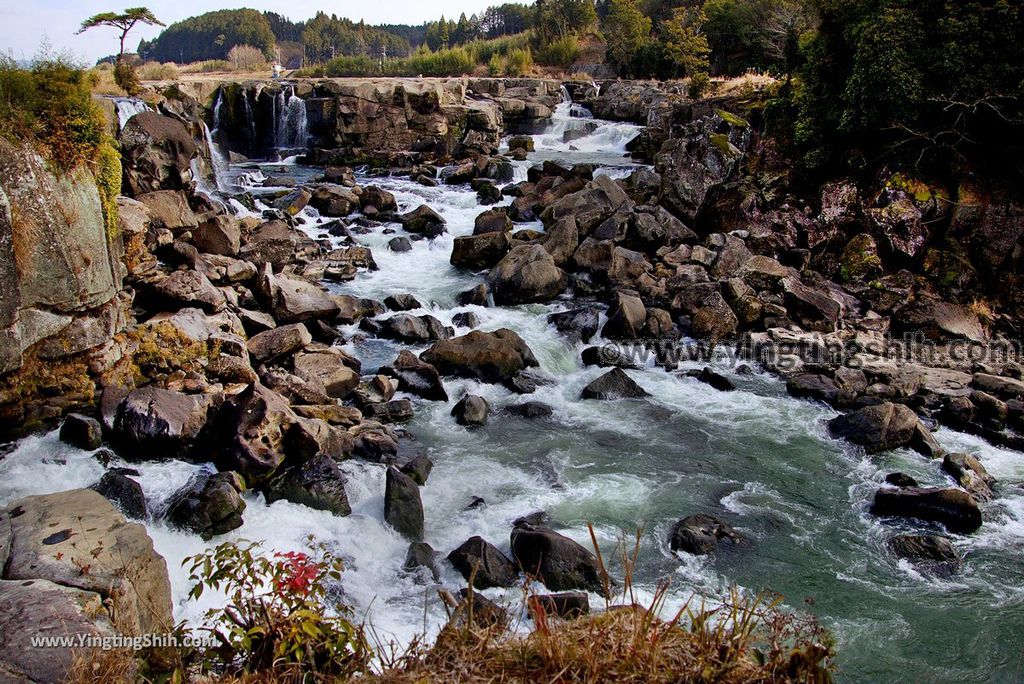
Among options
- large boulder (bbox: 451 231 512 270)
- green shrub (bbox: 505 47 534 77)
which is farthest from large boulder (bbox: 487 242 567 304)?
green shrub (bbox: 505 47 534 77)

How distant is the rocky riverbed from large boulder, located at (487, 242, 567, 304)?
2.7 inches

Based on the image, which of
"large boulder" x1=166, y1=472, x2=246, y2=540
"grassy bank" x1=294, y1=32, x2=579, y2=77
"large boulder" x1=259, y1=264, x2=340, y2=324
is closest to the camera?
"large boulder" x1=166, y1=472, x2=246, y2=540

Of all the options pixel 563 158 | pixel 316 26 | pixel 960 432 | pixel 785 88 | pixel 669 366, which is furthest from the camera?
pixel 316 26

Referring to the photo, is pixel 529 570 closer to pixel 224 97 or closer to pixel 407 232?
pixel 407 232

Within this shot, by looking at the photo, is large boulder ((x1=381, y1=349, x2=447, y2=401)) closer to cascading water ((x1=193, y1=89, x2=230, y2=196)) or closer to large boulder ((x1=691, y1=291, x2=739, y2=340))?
large boulder ((x1=691, y1=291, x2=739, y2=340))

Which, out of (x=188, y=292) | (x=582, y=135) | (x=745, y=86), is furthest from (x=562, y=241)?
(x=582, y=135)

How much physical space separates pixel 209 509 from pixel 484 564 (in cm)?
321

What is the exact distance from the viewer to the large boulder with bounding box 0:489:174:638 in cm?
520

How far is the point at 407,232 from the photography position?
1986 centimetres

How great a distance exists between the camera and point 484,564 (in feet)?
23.7

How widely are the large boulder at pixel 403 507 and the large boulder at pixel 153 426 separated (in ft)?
9.35

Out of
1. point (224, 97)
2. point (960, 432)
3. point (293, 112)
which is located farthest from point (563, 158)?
point (960, 432)

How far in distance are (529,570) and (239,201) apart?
53.3 ft

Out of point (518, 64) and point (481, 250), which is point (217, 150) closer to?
point (481, 250)
